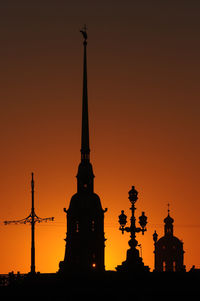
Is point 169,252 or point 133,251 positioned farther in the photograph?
point 169,252

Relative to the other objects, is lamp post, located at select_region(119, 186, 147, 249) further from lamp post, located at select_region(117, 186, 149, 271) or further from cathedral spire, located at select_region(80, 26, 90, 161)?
cathedral spire, located at select_region(80, 26, 90, 161)

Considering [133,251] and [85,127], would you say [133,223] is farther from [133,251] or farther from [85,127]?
[85,127]

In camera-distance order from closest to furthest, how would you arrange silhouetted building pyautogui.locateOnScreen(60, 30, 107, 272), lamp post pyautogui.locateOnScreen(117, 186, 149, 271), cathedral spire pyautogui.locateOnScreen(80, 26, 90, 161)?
lamp post pyautogui.locateOnScreen(117, 186, 149, 271)
silhouetted building pyautogui.locateOnScreen(60, 30, 107, 272)
cathedral spire pyautogui.locateOnScreen(80, 26, 90, 161)

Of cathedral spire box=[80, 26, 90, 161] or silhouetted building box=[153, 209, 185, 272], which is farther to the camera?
silhouetted building box=[153, 209, 185, 272]

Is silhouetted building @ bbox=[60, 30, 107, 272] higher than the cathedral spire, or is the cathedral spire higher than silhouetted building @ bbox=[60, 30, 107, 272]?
the cathedral spire

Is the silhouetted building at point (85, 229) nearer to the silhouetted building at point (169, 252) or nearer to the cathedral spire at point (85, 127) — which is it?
the cathedral spire at point (85, 127)

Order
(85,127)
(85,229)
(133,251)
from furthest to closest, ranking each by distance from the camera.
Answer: (85,127) → (85,229) → (133,251)

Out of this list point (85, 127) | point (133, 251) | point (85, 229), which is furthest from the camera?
point (85, 127)

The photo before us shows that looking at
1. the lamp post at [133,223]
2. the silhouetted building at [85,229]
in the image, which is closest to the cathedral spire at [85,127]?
the silhouetted building at [85,229]

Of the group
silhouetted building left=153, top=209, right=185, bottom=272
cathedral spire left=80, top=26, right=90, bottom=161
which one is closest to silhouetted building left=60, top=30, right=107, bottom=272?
cathedral spire left=80, top=26, right=90, bottom=161

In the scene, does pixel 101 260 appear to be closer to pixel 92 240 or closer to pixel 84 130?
pixel 92 240

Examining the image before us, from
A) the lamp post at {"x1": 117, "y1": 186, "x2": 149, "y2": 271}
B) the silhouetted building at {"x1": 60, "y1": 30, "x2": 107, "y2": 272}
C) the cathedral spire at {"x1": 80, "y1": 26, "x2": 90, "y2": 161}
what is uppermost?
the cathedral spire at {"x1": 80, "y1": 26, "x2": 90, "y2": 161}

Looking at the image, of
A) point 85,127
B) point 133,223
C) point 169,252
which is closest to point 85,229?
point 85,127

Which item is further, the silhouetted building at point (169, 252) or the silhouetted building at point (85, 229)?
the silhouetted building at point (169, 252)
